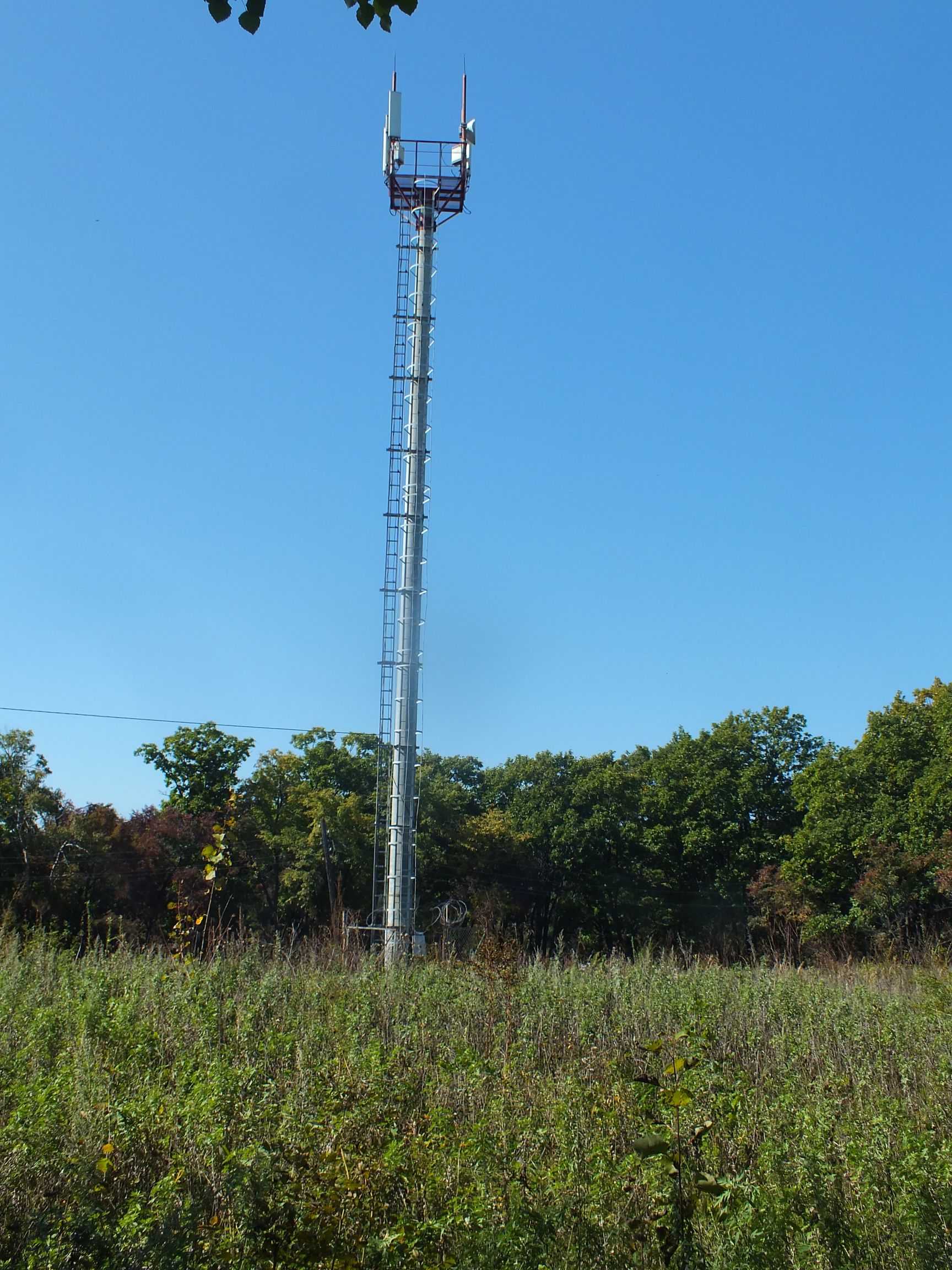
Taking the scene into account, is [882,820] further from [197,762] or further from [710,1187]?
[710,1187]

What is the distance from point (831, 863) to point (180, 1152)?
39.3 meters

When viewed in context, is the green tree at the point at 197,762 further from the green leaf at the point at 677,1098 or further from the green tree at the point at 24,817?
the green leaf at the point at 677,1098

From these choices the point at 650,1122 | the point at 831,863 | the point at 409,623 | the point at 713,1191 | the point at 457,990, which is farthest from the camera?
the point at 831,863

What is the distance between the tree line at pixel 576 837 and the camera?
118ft

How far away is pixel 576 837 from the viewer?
46500mm

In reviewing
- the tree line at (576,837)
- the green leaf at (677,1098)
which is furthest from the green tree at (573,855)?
the green leaf at (677,1098)

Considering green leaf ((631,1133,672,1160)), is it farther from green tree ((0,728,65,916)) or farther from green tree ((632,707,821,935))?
green tree ((632,707,821,935))

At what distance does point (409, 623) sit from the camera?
23.9m

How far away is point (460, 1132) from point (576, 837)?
137 feet

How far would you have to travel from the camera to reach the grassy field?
4109mm

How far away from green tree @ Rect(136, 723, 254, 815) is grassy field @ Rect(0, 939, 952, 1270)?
33474 mm

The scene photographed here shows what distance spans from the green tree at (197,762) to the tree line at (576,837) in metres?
0.07

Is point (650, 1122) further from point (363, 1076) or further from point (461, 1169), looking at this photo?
point (363, 1076)

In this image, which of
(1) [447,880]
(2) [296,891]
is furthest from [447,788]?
(2) [296,891]
